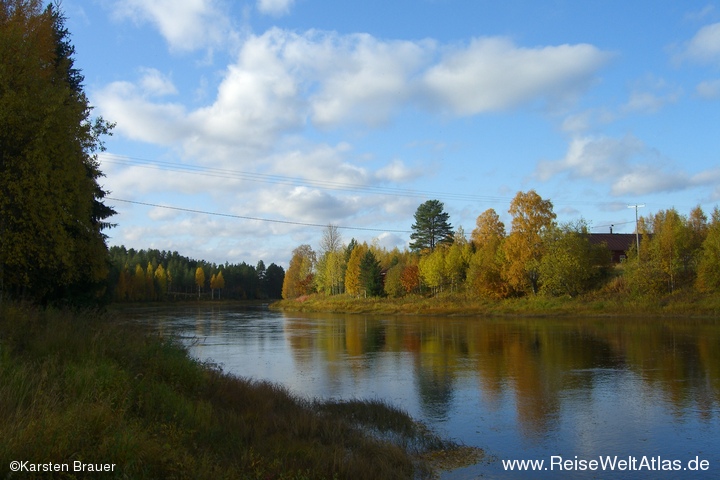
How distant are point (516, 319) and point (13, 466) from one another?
1934 inches

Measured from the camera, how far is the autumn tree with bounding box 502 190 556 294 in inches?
2313

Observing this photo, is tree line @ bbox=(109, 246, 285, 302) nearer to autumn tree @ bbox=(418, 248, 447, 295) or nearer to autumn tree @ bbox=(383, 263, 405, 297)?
autumn tree @ bbox=(383, 263, 405, 297)

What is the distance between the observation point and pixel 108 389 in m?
7.90

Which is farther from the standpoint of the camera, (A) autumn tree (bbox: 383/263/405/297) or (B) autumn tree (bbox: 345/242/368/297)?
(B) autumn tree (bbox: 345/242/368/297)

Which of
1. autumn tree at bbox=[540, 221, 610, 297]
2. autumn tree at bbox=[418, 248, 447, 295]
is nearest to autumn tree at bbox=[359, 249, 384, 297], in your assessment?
autumn tree at bbox=[418, 248, 447, 295]

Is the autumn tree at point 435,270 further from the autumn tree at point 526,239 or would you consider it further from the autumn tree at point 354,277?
the autumn tree at point 354,277

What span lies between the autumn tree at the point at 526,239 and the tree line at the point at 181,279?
262 feet

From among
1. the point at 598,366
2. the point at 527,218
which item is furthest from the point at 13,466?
the point at 527,218

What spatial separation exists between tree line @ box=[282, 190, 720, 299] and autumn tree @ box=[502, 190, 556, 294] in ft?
0.35

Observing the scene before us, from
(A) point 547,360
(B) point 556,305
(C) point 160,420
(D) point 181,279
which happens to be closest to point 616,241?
(B) point 556,305

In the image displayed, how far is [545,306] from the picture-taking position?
54.3 meters

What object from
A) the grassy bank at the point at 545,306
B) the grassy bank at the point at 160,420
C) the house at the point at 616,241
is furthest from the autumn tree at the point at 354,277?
the grassy bank at the point at 160,420

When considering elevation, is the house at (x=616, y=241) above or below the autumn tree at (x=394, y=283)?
above

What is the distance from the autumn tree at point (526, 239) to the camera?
58750 mm
